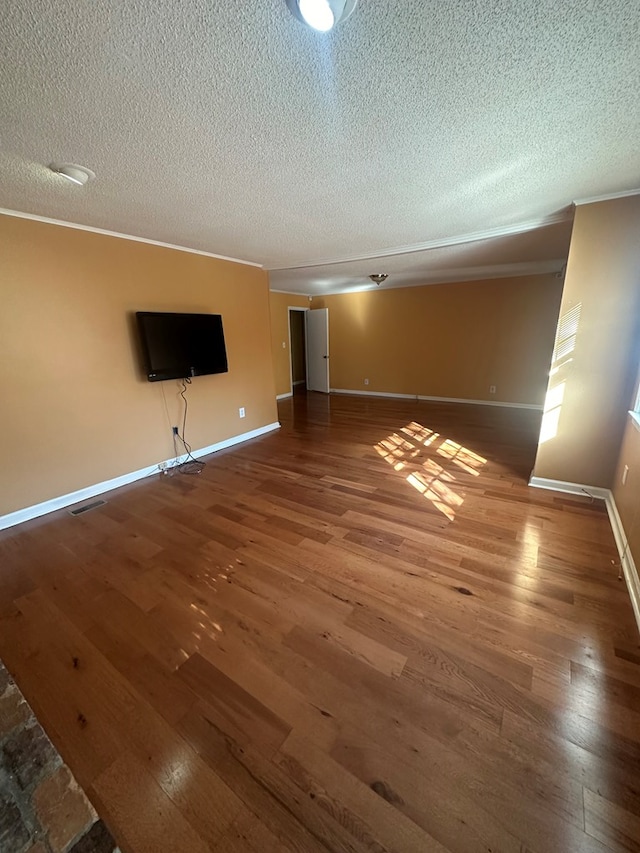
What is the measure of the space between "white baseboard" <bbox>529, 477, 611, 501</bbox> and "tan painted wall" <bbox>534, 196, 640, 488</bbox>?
0.15 ft

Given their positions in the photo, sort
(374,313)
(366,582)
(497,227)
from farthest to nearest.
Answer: (374,313), (497,227), (366,582)

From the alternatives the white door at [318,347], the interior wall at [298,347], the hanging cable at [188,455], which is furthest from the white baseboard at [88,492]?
the interior wall at [298,347]

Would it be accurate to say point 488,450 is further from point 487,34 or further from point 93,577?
point 93,577

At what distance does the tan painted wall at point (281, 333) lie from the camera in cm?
678

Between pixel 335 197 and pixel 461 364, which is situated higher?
pixel 335 197

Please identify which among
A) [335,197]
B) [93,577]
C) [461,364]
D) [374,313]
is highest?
[335,197]

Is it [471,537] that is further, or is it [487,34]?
[471,537]

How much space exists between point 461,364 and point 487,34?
223 inches

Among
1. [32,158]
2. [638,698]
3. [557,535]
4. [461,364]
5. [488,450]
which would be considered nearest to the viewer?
[638,698]

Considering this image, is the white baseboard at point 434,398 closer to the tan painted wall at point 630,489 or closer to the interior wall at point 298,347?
the interior wall at point 298,347

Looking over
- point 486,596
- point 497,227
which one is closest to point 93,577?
point 486,596

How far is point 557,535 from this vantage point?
2281 millimetres

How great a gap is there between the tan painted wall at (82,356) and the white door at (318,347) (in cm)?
359

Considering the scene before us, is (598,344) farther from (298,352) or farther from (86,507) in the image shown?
(298,352)
